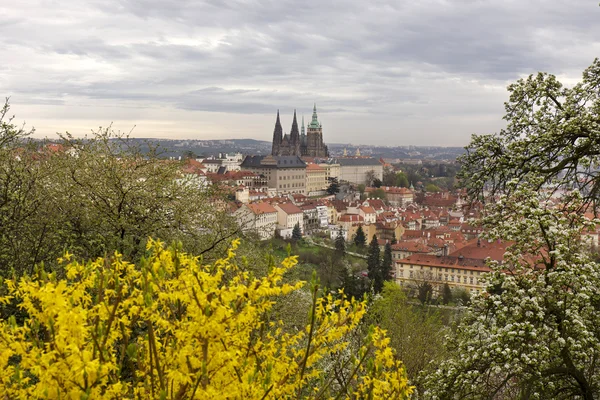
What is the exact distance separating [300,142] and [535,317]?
483 feet

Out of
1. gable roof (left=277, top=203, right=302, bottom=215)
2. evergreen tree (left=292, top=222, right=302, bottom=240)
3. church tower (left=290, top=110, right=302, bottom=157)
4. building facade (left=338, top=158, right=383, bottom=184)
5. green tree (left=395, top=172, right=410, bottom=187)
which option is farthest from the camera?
building facade (left=338, top=158, right=383, bottom=184)

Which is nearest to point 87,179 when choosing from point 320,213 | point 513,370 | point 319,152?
point 513,370

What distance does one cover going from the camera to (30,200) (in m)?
9.70

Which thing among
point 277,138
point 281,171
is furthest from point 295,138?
point 281,171

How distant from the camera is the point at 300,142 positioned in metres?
152

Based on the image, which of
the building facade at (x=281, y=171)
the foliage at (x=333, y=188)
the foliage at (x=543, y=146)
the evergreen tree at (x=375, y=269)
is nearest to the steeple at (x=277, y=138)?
the building facade at (x=281, y=171)

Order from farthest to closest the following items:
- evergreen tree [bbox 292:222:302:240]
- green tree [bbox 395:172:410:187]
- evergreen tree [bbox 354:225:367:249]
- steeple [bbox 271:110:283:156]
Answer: steeple [bbox 271:110:283:156] → green tree [bbox 395:172:410:187] → evergreen tree [bbox 292:222:302:240] → evergreen tree [bbox 354:225:367:249]

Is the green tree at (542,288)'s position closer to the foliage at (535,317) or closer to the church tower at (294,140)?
the foliage at (535,317)

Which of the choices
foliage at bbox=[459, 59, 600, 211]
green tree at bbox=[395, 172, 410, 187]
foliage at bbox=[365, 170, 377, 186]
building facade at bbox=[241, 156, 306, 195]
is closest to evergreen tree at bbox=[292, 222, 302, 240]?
building facade at bbox=[241, 156, 306, 195]

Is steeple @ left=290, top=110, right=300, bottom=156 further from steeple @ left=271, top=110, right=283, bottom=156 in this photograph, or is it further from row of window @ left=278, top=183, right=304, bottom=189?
row of window @ left=278, top=183, right=304, bottom=189

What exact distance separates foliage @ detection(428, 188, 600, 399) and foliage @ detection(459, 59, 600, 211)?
73cm

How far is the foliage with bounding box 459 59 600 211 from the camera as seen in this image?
648 cm

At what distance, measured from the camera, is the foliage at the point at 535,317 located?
16.6 feet

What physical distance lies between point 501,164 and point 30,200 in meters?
7.63
